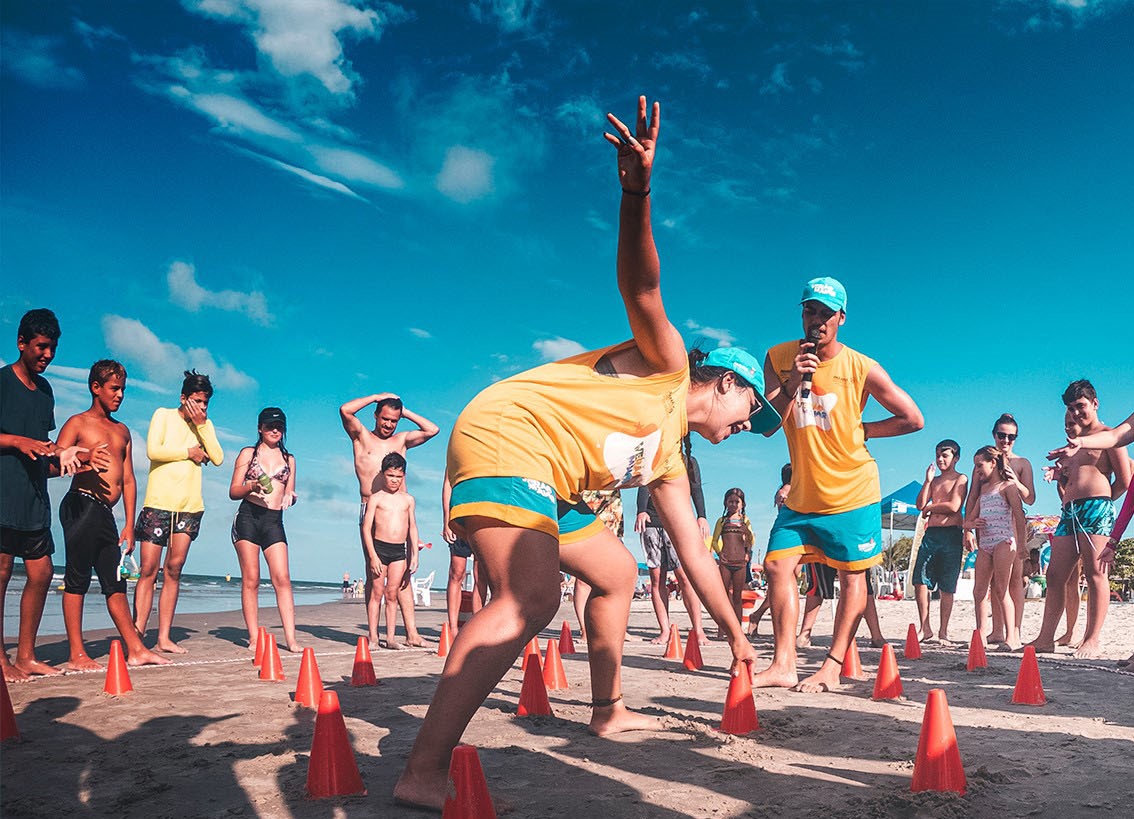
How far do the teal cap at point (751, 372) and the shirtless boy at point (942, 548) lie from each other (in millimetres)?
5679

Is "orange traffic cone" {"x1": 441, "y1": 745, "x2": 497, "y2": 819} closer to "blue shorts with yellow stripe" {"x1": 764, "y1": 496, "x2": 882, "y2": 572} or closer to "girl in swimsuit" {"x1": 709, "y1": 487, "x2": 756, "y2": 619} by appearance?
"blue shorts with yellow stripe" {"x1": 764, "y1": 496, "x2": 882, "y2": 572}

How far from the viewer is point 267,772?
2975mm

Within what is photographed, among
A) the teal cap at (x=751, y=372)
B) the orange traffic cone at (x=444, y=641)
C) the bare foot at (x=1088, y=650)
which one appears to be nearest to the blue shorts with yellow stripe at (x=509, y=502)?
the teal cap at (x=751, y=372)

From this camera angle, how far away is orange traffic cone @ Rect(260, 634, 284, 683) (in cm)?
523

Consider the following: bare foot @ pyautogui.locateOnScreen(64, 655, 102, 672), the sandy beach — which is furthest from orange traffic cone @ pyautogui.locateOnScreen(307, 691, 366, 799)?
bare foot @ pyautogui.locateOnScreen(64, 655, 102, 672)

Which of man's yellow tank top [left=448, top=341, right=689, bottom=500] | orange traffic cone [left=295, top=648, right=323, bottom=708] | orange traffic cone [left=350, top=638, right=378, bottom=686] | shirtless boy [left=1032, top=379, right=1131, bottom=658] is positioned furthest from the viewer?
shirtless boy [left=1032, top=379, right=1131, bottom=658]

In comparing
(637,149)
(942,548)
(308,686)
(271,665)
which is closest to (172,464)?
(271,665)

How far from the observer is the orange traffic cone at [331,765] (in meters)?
2.66

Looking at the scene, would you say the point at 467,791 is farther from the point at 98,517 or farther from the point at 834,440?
the point at 98,517

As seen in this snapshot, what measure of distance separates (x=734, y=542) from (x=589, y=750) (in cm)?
678

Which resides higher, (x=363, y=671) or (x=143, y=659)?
(x=363, y=671)

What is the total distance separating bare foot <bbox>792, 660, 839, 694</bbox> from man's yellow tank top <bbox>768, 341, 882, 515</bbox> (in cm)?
93

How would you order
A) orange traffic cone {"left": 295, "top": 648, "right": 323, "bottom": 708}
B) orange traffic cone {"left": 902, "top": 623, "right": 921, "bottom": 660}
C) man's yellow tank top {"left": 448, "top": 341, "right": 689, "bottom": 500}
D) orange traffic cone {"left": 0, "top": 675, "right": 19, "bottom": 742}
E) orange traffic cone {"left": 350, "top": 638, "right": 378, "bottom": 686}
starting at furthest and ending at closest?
1. orange traffic cone {"left": 902, "top": 623, "right": 921, "bottom": 660}
2. orange traffic cone {"left": 350, "top": 638, "right": 378, "bottom": 686}
3. orange traffic cone {"left": 295, "top": 648, "right": 323, "bottom": 708}
4. orange traffic cone {"left": 0, "top": 675, "right": 19, "bottom": 742}
5. man's yellow tank top {"left": 448, "top": 341, "right": 689, "bottom": 500}

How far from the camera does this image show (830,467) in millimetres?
4988
